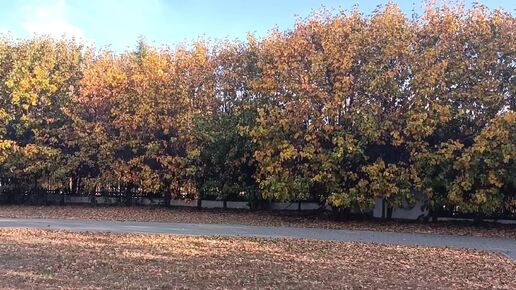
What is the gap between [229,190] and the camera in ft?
72.4

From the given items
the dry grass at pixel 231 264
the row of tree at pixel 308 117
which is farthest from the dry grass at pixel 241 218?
the dry grass at pixel 231 264

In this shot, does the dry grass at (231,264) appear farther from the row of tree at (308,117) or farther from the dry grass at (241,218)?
the row of tree at (308,117)

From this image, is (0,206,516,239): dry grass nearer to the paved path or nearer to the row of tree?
the row of tree

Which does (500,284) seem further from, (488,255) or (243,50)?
(243,50)

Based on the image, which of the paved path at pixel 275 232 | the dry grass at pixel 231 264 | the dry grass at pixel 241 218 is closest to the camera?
the dry grass at pixel 231 264

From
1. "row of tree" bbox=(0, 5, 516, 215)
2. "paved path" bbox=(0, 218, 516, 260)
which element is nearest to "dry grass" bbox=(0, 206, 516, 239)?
"row of tree" bbox=(0, 5, 516, 215)

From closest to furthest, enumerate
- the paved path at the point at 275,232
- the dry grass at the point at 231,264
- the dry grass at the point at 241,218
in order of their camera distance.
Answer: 1. the dry grass at the point at 231,264
2. the paved path at the point at 275,232
3. the dry grass at the point at 241,218

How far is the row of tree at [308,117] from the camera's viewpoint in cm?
1717

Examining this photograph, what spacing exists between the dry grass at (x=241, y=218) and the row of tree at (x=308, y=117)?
28.2 inches

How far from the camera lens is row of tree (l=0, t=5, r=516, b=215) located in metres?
17.2

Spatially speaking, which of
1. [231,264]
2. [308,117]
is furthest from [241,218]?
[231,264]

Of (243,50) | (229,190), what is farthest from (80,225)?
(243,50)

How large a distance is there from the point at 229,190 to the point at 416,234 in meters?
8.64

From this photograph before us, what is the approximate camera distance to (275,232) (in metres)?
15.1
